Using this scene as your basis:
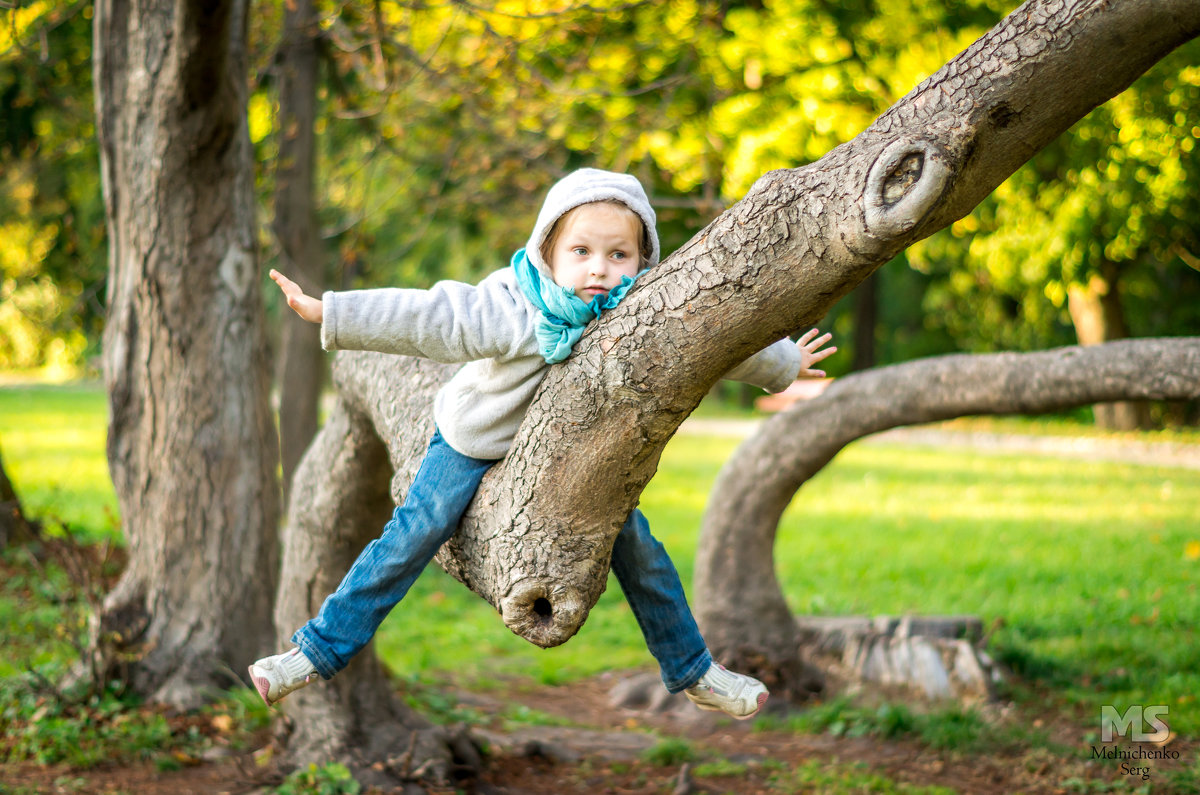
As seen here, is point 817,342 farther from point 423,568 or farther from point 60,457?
point 60,457

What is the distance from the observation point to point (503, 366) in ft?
8.53

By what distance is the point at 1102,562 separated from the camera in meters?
8.62

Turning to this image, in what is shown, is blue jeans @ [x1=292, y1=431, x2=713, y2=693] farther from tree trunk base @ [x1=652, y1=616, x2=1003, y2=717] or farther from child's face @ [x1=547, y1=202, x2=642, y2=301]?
tree trunk base @ [x1=652, y1=616, x2=1003, y2=717]

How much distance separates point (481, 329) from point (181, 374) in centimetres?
333

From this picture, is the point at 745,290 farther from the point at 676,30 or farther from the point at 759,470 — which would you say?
the point at 676,30

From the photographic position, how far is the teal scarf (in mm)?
2410

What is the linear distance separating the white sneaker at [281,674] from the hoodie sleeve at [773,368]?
1407 millimetres

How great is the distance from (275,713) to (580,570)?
2.82m

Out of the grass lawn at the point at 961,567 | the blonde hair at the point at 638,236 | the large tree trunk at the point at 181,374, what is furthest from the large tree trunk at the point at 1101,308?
the blonde hair at the point at 638,236

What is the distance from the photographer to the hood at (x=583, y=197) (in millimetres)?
2453

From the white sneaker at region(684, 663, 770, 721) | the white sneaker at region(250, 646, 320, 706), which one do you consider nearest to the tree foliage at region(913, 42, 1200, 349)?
the white sneaker at region(684, 663, 770, 721)

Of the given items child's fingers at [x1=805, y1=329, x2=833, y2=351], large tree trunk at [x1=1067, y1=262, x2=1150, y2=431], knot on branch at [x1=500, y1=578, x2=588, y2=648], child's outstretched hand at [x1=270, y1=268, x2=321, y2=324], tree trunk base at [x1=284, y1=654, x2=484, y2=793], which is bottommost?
tree trunk base at [x1=284, y1=654, x2=484, y2=793]

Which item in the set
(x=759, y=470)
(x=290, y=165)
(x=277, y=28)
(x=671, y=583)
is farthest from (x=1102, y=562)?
(x=277, y=28)

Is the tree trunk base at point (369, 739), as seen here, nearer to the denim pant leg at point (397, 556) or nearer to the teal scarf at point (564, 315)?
the denim pant leg at point (397, 556)
